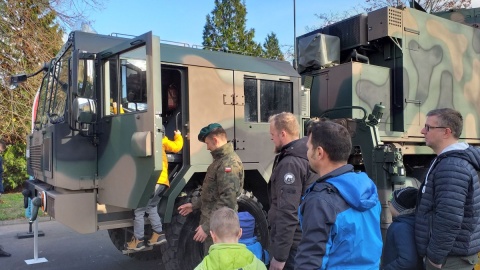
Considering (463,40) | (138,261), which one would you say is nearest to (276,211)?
(138,261)

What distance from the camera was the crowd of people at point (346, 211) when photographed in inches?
69.8

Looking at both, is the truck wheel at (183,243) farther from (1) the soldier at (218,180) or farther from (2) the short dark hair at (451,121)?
(2) the short dark hair at (451,121)

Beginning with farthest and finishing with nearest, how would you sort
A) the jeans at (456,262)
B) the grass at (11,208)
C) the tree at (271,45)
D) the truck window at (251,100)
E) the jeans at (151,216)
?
the tree at (271,45) → the grass at (11,208) → the truck window at (251,100) → the jeans at (151,216) → the jeans at (456,262)

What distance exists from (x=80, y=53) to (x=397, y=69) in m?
3.87

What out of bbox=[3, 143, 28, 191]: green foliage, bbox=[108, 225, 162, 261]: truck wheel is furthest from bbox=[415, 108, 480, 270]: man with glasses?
bbox=[3, 143, 28, 191]: green foliage

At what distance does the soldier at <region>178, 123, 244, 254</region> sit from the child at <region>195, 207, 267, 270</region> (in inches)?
36.4

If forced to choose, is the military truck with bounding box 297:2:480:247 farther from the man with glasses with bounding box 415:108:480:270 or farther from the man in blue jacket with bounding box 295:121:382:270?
the man in blue jacket with bounding box 295:121:382:270

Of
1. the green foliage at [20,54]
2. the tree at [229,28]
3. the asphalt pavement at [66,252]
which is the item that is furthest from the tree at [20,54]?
A: the tree at [229,28]

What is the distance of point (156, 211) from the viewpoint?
4180 mm

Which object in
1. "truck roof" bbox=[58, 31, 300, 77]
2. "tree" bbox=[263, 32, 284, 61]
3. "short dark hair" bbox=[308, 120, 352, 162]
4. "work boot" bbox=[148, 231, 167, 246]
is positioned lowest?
"work boot" bbox=[148, 231, 167, 246]

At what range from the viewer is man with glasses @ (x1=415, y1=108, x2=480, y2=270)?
236 cm

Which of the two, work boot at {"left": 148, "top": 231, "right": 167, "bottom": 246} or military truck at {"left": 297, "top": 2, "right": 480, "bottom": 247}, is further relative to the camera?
military truck at {"left": 297, "top": 2, "right": 480, "bottom": 247}

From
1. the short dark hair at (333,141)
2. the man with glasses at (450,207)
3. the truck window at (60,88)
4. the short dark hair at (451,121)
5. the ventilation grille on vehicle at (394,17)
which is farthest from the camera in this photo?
the ventilation grille on vehicle at (394,17)

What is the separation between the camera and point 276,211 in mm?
2703
